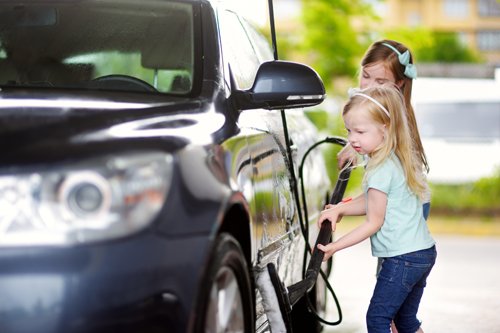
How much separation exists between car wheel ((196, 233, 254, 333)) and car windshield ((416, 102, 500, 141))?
1304 cm

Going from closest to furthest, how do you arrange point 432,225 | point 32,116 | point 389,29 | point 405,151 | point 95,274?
point 95,274, point 32,116, point 405,151, point 432,225, point 389,29

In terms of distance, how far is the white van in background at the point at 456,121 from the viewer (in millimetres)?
13344

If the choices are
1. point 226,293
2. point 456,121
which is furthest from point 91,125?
point 456,121

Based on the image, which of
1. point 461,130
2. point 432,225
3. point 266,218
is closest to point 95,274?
point 266,218

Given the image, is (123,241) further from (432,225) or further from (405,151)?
(432,225)

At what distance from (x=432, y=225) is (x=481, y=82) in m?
4.49

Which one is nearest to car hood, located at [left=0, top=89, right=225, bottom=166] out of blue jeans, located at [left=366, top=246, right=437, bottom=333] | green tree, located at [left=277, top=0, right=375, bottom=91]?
blue jeans, located at [left=366, top=246, right=437, bottom=333]

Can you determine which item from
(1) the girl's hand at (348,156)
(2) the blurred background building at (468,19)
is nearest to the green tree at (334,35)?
(1) the girl's hand at (348,156)

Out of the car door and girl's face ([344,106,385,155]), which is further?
girl's face ([344,106,385,155])

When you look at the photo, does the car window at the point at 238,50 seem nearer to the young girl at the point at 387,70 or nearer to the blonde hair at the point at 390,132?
the blonde hair at the point at 390,132

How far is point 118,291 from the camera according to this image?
74.2 inches

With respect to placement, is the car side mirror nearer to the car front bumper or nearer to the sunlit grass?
the car front bumper

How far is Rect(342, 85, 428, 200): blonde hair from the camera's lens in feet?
10.5

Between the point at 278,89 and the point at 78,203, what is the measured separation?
1.23 metres
